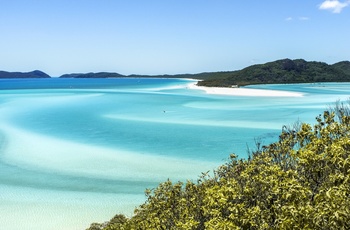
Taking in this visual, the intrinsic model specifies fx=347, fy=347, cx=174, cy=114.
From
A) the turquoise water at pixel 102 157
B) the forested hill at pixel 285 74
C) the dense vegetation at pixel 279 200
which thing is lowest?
the turquoise water at pixel 102 157

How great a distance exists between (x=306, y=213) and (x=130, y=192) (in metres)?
17.0

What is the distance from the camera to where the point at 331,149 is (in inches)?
305

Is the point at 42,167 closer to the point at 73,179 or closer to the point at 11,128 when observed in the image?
the point at 73,179

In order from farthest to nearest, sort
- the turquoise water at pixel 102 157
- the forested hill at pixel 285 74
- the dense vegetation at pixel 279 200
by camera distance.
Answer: the forested hill at pixel 285 74 < the turquoise water at pixel 102 157 < the dense vegetation at pixel 279 200

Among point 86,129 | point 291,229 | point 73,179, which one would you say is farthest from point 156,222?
point 86,129

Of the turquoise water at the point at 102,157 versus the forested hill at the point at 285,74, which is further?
the forested hill at the point at 285,74

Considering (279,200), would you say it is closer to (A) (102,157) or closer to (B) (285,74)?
(A) (102,157)

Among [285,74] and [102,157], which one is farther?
[285,74]

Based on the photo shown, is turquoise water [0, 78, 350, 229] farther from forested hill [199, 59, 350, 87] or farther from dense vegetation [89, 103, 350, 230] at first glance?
forested hill [199, 59, 350, 87]

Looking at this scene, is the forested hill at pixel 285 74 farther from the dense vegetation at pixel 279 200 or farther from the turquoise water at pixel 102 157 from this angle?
the dense vegetation at pixel 279 200

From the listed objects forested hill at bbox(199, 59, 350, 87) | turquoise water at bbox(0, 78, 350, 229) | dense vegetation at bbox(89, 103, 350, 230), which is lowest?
turquoise water at bbox(0, 78, 350, 229)

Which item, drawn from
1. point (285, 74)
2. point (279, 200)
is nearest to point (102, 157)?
point (279, 200)

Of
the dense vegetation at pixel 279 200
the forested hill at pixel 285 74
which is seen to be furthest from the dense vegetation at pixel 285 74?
the dense vegetation at pixel 279 200

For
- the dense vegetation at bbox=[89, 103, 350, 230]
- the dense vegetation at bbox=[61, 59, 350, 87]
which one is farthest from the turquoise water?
the dense vegetation at bbox=[61, 59, 350, 87]
